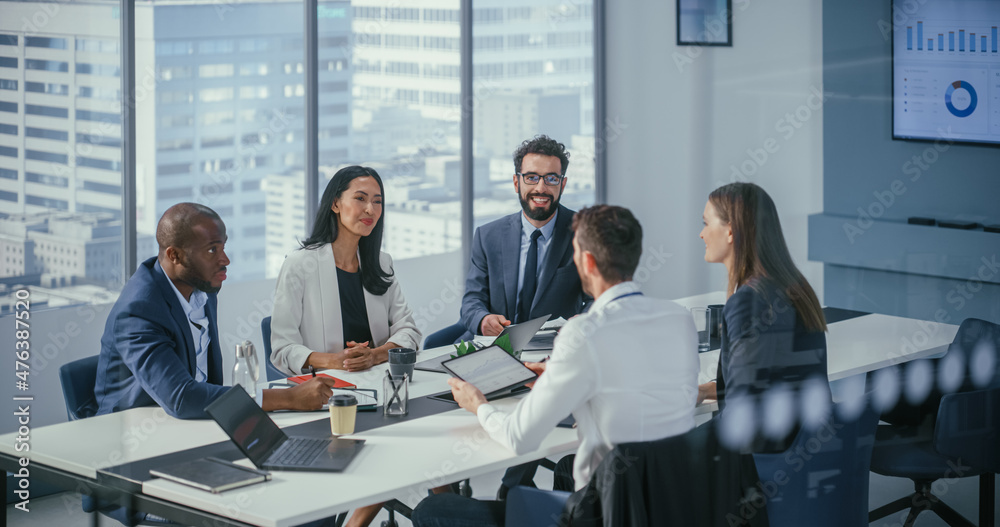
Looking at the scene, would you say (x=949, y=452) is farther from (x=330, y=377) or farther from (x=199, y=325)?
(x=199, y=325)

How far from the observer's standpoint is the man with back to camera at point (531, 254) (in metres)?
4.20

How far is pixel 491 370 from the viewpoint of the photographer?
3029 millimetres

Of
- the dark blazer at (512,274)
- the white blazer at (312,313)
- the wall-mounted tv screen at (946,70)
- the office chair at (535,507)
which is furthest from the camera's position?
the wall-mounted tv screen at (946,70)

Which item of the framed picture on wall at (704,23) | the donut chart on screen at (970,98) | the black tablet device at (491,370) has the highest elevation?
the framed picture on wall at (704,23)

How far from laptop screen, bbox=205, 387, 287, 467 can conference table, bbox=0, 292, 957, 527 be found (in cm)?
8

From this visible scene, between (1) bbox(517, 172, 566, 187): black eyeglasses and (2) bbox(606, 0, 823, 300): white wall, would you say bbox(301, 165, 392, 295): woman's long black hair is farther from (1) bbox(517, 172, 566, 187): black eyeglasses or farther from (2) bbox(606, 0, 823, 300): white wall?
(2) bbox(606, 0, 823, 300): white wall

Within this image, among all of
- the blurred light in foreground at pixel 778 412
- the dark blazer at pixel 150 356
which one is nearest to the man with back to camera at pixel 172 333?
the dark blazer at pixel 150 356

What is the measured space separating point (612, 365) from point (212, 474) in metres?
0.98

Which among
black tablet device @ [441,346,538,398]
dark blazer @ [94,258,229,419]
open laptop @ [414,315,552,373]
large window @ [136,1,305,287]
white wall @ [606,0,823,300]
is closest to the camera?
dark blazer @ [94,258,229,419]

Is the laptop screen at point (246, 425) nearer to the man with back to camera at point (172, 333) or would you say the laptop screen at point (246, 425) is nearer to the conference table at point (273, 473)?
the conference table at point (273, 473)

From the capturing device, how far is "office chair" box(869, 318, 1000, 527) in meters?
3.31

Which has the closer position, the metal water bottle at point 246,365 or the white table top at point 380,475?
the white table top at point 380,475

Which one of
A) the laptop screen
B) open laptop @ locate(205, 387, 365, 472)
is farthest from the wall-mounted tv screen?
the laptop screen

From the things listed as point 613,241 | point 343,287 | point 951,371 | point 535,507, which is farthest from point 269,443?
point 951,371
